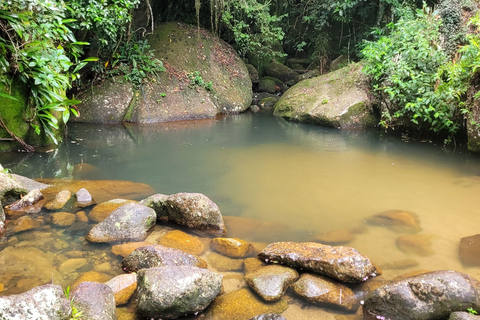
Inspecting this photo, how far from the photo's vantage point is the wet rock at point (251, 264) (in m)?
2.93

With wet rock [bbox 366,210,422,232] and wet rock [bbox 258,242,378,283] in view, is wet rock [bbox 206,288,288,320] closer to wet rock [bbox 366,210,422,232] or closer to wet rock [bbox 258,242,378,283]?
wet rock [bbox 258,242,378,283]

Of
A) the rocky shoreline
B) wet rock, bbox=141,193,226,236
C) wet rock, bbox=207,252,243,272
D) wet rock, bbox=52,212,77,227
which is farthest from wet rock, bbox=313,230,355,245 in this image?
wet rock, bbox=52,212,77,227

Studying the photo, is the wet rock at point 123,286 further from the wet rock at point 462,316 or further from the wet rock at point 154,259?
the wet rock at point 462,316

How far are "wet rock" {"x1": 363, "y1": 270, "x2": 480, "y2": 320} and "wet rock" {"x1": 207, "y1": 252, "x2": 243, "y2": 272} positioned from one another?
44.1 inches

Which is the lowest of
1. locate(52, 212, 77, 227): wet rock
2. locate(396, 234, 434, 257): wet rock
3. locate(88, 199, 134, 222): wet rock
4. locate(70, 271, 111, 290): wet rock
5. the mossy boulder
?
locate(70, 271, 111, 290): wet rock

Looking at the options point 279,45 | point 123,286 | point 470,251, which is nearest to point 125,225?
point 123,286

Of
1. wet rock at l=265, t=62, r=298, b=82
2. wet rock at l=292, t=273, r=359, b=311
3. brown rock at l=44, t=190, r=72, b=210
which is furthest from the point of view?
wet rock at l=265, t=62, r=298, b=82

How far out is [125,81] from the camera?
9430mm

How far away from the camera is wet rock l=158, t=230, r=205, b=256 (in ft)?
10.6

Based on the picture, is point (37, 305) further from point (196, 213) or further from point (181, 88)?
point (181, 88)

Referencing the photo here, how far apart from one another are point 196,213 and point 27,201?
1.99 meters

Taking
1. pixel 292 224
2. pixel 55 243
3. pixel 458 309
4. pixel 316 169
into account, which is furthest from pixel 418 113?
pixel 55 243

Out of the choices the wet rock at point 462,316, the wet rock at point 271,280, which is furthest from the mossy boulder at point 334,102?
the wet rock at point 462,316

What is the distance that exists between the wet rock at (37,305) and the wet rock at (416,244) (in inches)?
114
